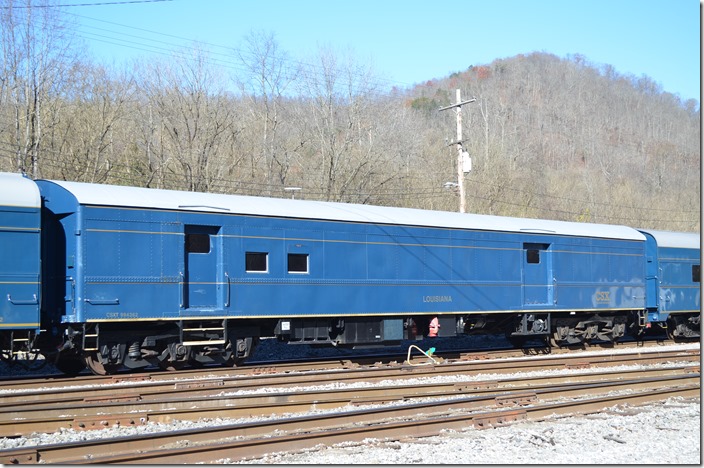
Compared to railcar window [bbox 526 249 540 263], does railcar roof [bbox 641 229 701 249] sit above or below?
above

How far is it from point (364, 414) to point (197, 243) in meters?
6.37

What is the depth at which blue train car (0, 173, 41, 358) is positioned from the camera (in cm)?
1295

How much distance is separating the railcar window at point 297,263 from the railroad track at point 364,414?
2.57 m

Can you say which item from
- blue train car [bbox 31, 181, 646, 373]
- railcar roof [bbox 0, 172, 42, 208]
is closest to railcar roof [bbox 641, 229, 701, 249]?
blue train car [bbox 31, 181, 646, 373]

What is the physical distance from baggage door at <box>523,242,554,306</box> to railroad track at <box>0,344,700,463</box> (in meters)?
5.02

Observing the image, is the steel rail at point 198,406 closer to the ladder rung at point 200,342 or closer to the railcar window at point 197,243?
the ladder rung at point 200,342

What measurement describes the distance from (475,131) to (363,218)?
46.5m

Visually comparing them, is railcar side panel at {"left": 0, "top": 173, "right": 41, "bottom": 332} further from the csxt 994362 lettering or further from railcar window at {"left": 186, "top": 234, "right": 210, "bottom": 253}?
railcar window at {"left": 186, "top": 234, "right": 210, "bottom": 253}

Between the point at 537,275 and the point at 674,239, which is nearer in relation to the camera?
the point at 537,275

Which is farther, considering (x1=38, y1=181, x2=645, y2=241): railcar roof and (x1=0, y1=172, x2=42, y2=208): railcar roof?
(x1=38, y1=181, x2=645, y2=241): railcar roof

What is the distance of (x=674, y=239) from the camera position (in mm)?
25297

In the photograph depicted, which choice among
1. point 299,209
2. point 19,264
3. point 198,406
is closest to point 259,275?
point 299,209

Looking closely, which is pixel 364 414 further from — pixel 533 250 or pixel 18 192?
pixel 533 250

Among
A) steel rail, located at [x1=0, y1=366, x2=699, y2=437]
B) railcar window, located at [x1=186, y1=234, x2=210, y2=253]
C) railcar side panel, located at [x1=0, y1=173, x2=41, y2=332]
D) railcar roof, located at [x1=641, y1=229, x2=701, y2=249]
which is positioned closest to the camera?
steel rail, located at [x1=0, y1=366, x2=699, y2=437]
